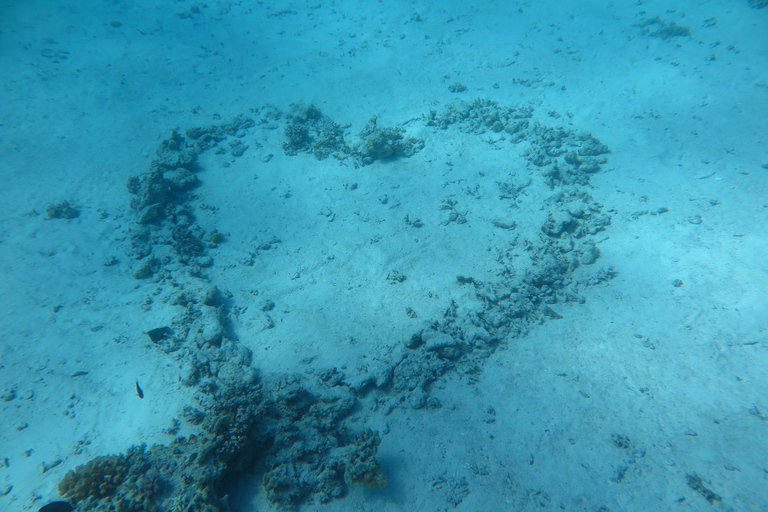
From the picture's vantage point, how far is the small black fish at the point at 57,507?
3.81 m

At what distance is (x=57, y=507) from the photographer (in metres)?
3.87

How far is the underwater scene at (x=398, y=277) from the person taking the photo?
3889mm

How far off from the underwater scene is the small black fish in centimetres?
13

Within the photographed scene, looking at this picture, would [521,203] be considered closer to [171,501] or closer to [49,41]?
[171,501]

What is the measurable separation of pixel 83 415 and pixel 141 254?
3424 mm

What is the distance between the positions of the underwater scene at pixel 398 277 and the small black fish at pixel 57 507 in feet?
0.43

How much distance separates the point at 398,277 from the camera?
19.6ft

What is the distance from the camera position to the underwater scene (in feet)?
12.8

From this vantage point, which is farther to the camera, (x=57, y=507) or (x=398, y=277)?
(x=398, y=277)

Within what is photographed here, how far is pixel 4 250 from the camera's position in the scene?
23.0 feet

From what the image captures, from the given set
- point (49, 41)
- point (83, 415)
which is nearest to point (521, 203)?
point (83, 415)

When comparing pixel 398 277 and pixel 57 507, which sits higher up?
pixel 398 277

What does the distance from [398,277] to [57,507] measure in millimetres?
5501

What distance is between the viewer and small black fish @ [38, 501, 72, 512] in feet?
12.5
